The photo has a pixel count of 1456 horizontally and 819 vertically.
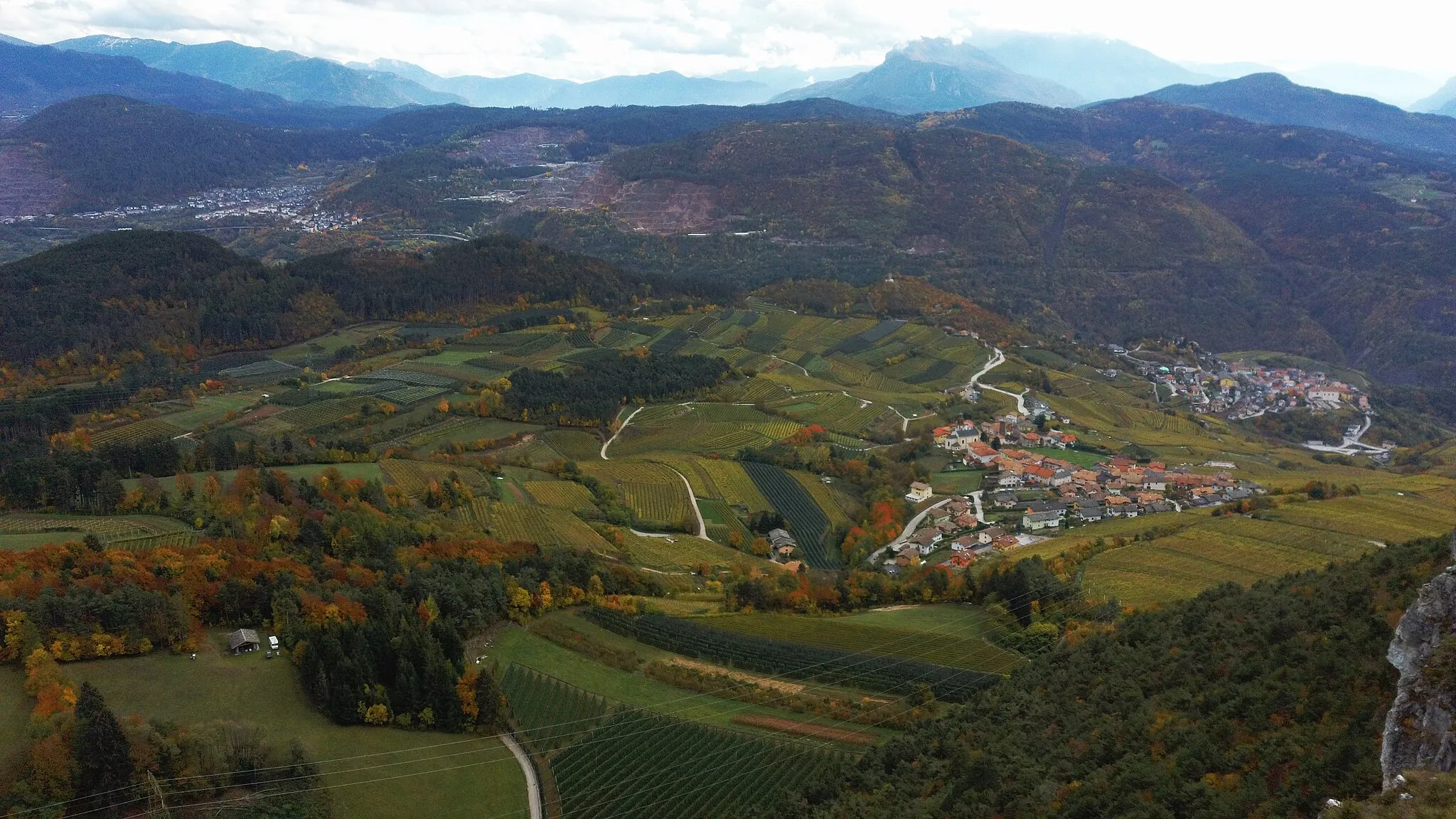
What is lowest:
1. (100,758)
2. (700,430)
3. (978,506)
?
(978,506)

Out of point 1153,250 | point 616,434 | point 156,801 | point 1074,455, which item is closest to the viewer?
point 156,801

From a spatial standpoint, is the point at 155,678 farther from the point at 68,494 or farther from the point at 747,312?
the point at 747,312

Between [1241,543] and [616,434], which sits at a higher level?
[1241,543]

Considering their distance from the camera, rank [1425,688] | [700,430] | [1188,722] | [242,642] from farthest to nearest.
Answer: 1. [700,430]
2. [242,642]
3. [1188,722]
4. [1425,688]

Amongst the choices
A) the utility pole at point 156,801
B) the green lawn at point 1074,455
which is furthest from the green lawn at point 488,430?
the utility pole at point 156,801

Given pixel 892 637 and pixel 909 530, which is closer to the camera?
pixel 892 637

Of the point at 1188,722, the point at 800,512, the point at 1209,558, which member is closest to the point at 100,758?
the point at 1188,722

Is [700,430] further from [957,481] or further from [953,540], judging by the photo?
[953,540]
